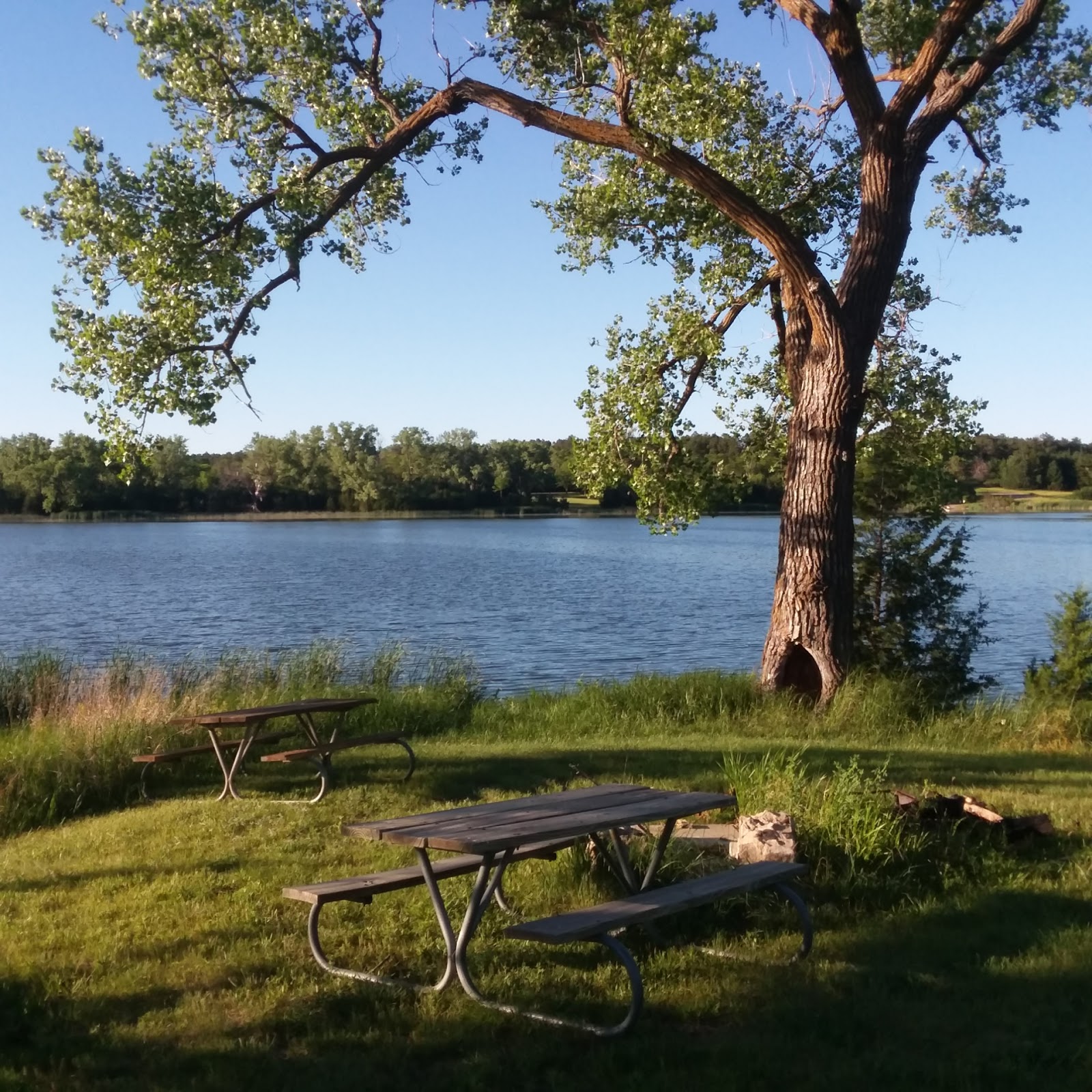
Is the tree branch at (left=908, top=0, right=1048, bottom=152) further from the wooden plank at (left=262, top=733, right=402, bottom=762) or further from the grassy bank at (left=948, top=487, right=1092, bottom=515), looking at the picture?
the grassy bank at (left=948, top=487, right=1092, bottom=515)

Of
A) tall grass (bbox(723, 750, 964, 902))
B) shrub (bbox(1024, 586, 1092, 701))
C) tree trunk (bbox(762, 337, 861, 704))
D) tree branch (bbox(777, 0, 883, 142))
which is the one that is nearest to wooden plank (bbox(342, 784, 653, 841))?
tall grass (bbox(723, 750, 964, 902))

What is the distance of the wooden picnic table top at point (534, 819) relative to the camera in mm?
4414

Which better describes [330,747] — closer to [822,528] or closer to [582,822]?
[582,822]

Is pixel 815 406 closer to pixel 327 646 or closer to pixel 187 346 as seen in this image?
pixel 187 346

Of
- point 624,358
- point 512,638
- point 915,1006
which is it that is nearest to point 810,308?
point 624,358

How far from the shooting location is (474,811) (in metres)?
5.18

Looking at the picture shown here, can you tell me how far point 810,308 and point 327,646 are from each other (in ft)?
28.1

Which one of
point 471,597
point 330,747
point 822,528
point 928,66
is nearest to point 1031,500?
point 471,597

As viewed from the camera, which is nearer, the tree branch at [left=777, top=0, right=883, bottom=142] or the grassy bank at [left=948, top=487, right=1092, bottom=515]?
the tree branch at [left=777, top=0, right=883, bottom=142]

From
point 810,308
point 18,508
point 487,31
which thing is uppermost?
point 487,31

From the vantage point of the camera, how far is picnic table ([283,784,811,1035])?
4.34 metres

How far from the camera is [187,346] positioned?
1184cm

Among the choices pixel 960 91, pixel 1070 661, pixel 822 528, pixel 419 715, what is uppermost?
pixel 960 91

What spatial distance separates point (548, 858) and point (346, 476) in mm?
101760
